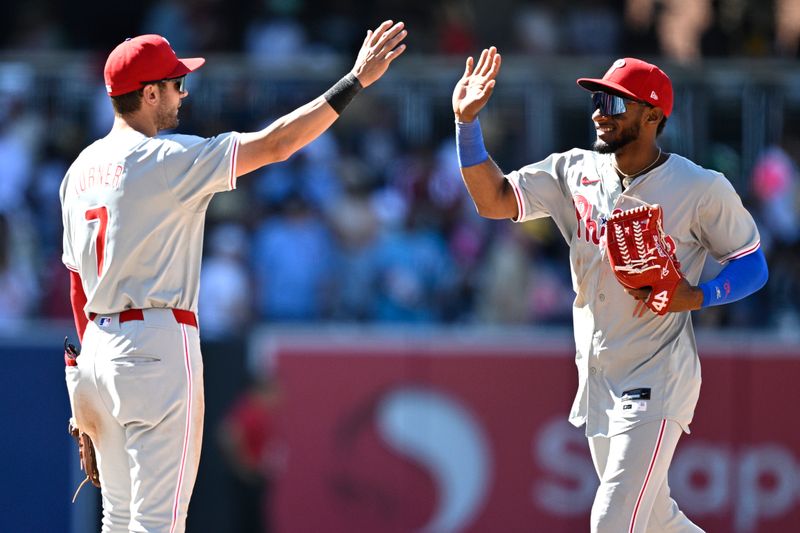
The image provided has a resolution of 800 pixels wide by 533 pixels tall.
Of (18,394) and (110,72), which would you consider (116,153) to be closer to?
(110,72)

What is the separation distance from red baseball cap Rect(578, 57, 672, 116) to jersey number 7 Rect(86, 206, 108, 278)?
1.99 metres

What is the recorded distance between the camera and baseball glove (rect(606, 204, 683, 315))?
5.13m

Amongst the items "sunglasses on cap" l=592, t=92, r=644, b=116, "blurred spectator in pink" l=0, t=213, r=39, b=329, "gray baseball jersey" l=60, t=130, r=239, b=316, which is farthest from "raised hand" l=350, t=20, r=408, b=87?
"blurred spectator in pink" l=0, t=213, r=39, b=329

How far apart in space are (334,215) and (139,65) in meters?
6.06

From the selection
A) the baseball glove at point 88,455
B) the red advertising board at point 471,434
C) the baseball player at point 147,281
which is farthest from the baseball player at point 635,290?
Answer: the red advertising board at point 471,434

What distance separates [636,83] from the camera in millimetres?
5398

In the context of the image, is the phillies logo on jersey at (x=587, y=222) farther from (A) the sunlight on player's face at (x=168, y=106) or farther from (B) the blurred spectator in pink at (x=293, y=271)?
(B) the blurred spectator in pink at (x=293, y=271)

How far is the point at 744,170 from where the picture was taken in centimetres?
1166

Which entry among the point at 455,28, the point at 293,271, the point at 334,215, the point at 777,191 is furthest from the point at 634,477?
the point at 455,28

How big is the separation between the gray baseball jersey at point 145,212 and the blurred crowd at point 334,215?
199 inches

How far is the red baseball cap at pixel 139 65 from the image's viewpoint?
5156 mm

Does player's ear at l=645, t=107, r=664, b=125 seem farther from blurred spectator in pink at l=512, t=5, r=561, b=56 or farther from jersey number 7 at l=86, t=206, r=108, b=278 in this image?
blurred spectator in pink at l=512, t=5, r=561, b=56

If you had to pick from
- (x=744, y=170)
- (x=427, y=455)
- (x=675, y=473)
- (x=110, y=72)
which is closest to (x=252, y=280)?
(x=427, y=455)

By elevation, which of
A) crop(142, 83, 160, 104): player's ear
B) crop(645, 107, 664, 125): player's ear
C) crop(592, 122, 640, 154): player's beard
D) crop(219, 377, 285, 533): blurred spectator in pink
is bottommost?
crop(219, 377, 285, 533): blurred spectator in pink
